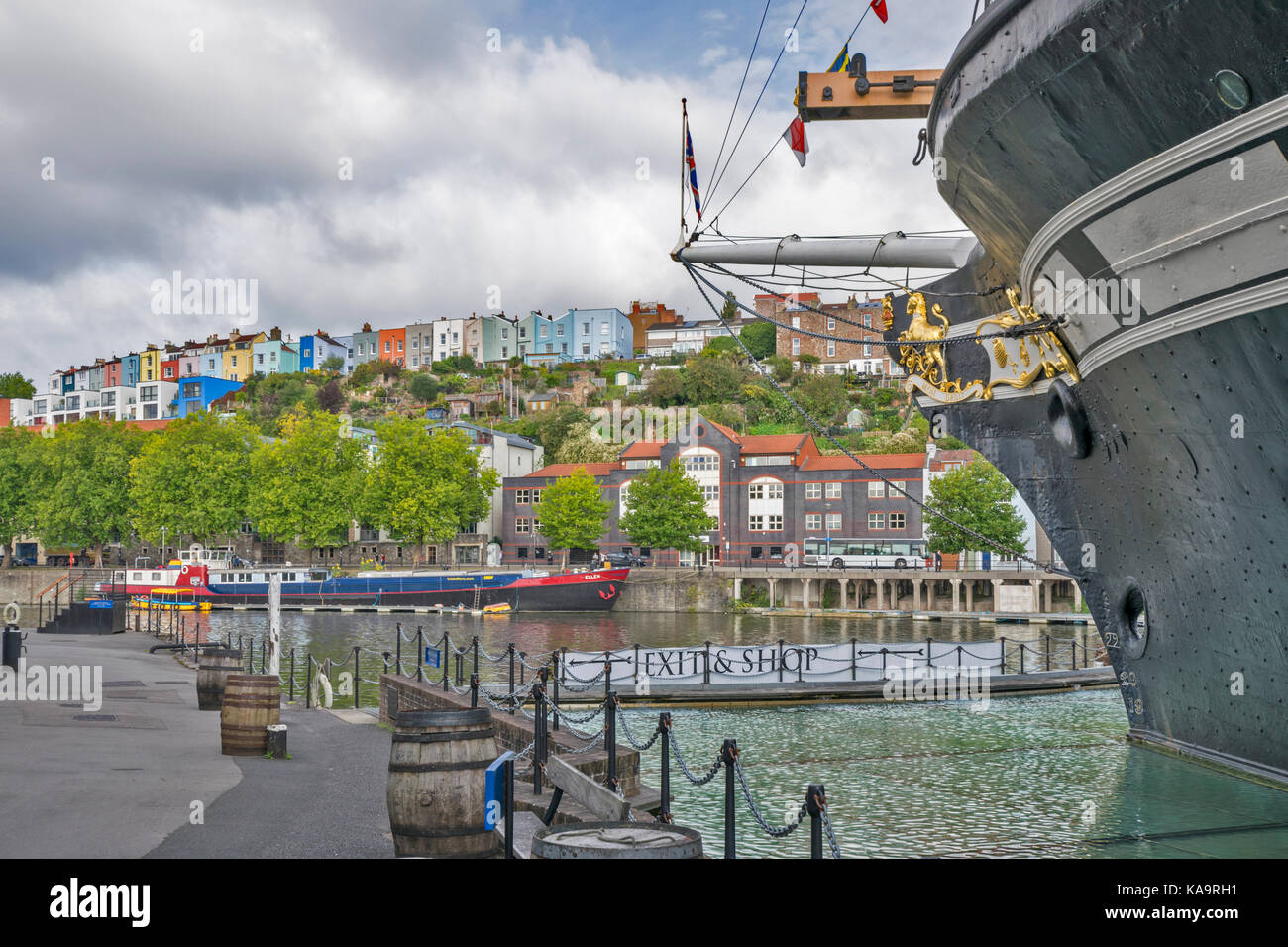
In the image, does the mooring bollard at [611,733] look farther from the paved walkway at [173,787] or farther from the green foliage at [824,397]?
the green foliage at [824,397]

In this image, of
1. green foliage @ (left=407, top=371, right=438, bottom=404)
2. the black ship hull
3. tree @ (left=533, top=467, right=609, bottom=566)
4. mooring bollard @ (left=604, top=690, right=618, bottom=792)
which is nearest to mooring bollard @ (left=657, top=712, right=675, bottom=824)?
mooring bollard @ (left=604, top=690, right=618, bottom=792)

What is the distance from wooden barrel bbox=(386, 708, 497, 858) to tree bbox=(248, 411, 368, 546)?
190 ft

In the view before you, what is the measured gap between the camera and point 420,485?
2462 inches

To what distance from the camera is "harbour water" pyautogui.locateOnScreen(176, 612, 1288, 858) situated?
9367mm

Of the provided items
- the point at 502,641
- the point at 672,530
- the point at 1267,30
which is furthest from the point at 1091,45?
the point at 672,530

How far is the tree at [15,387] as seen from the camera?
13138 cm

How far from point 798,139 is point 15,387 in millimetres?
146187

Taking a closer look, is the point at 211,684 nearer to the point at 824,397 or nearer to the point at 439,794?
the point at 439,794

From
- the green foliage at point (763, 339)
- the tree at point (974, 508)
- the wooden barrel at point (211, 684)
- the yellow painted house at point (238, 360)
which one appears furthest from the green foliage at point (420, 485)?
the yellow painted house at point (238, 360)

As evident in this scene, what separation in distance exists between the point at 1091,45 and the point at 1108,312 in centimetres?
229
